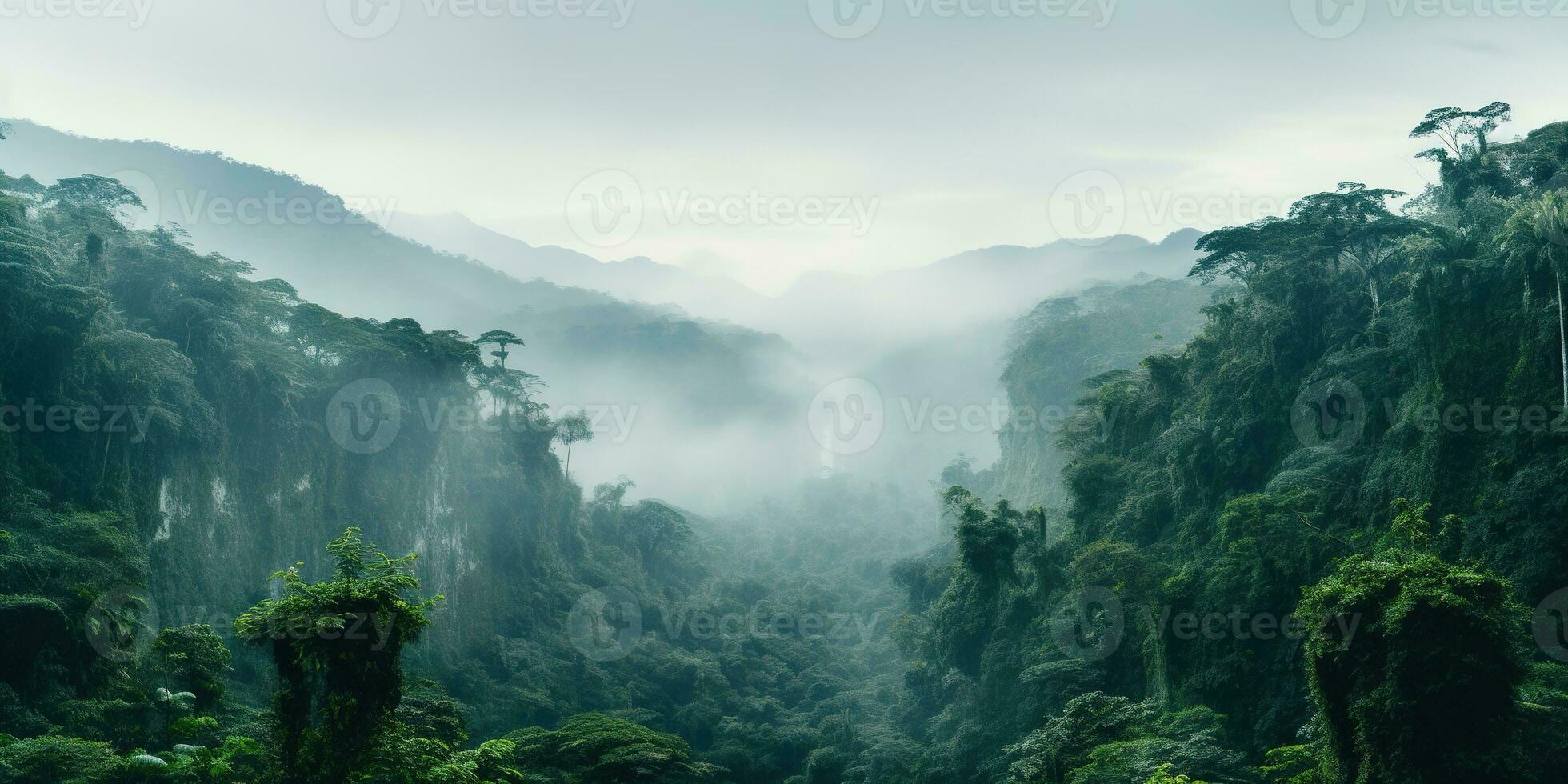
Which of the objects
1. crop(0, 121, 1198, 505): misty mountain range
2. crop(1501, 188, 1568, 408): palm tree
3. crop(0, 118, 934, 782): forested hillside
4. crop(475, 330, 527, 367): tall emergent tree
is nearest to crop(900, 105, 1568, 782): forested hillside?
crop(1501, 188, 1568, 408): palm tree

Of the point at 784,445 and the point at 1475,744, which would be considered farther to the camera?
the point at 784,445

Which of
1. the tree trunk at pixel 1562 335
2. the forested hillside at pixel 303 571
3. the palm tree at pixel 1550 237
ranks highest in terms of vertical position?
the palm tree at pixel 1550 237

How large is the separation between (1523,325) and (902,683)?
3362 cm

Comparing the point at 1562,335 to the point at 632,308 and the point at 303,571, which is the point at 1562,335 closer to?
the point at 303,571

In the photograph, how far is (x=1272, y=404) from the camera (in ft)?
102

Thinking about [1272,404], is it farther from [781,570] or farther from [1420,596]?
[781,570]

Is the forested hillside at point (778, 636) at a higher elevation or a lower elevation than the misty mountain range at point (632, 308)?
lower

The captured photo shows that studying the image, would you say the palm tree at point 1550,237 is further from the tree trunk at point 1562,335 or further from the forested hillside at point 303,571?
the forested hillside at point 303,571

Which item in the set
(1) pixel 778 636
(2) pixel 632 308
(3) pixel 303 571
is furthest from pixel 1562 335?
(2) pixel 632 308

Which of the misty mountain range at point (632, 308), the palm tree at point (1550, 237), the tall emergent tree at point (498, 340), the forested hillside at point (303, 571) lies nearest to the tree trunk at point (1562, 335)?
the palm tree at point (1550, 237)

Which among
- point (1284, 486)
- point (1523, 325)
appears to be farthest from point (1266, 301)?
point (1523, 325)

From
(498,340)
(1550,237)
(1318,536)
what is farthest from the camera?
(498,340)

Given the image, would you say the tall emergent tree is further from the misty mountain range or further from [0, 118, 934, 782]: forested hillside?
the misty mountain range

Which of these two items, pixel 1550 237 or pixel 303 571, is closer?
pixel 1550 237
